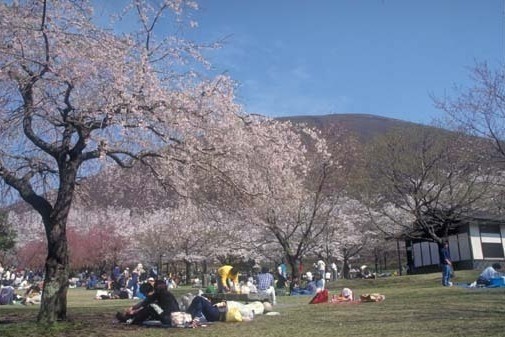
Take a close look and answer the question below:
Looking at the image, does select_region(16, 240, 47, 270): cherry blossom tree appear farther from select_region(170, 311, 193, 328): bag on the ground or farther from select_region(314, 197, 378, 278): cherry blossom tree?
select_region(170, 311, 193, 328): bag on the ground

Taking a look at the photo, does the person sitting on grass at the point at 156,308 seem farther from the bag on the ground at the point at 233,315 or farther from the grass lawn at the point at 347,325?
the bag on the ground at the point at 233,315

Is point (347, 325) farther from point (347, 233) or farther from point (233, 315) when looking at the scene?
point (347, 233)

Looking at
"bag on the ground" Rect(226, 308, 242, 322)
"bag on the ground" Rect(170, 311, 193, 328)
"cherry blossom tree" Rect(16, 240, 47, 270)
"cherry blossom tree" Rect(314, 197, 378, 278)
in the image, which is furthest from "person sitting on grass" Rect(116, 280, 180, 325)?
"cherry blossom tree" Rect(16, 240, 47, 270)

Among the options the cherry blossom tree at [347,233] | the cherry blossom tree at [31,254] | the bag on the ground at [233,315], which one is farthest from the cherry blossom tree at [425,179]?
the cherry blossom tree at [31,254]

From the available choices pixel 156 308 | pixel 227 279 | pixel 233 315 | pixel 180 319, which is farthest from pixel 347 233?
pixel 180 319

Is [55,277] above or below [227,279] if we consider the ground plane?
above

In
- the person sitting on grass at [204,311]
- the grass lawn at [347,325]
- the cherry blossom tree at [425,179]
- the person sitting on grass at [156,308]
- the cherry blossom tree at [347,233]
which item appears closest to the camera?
the grass lawn at [347,325]

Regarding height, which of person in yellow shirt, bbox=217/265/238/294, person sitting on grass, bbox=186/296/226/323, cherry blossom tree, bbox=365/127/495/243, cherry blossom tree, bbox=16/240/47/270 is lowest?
person sitting on grass, bbox=186/296/226/323

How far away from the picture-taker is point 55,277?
9.77 meters

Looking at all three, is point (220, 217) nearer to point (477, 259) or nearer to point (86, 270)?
point (477, 259)

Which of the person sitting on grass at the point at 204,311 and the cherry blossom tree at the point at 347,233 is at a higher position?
the cherry blossom tree at the point at 347,233

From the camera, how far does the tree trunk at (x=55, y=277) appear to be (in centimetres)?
959

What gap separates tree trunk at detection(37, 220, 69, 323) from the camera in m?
9.59

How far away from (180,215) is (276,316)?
396 centimetres
